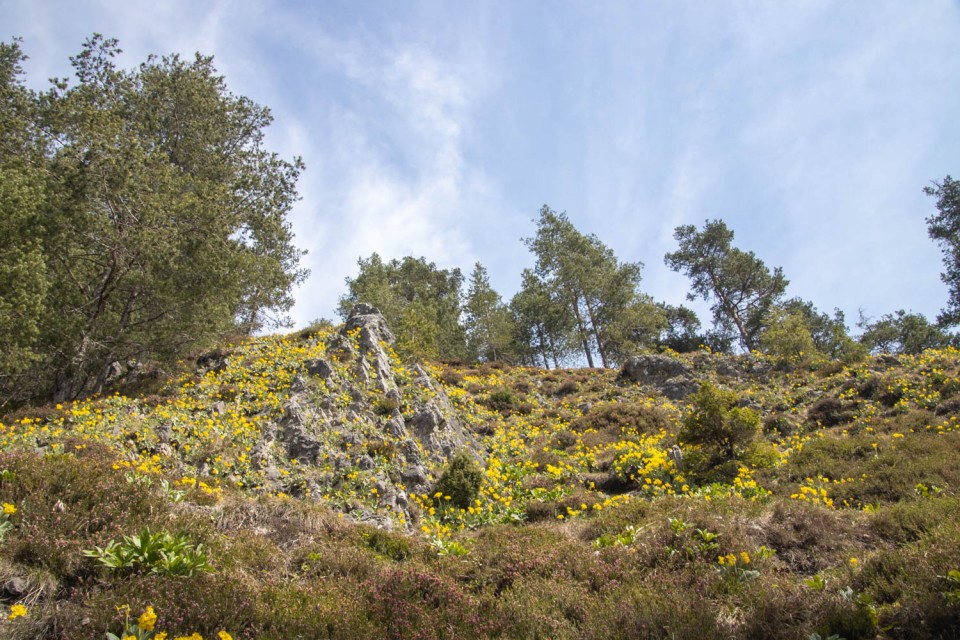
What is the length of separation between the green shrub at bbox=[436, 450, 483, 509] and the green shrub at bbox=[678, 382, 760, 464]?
18.3 feet

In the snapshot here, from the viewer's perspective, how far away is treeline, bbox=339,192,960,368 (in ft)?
118

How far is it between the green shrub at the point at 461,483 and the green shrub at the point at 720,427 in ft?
18.3

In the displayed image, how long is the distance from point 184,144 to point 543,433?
1774 centimetres

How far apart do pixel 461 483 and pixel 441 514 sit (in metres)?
0.83

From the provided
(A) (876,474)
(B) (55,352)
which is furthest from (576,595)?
(B) (55,352)

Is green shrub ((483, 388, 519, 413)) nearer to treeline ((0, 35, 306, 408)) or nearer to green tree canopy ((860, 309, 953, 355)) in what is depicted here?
treeline ((0, 35, 306, 408))

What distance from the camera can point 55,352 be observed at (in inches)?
489

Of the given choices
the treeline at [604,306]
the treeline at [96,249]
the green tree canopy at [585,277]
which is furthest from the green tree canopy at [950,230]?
the treeline at [96,249]

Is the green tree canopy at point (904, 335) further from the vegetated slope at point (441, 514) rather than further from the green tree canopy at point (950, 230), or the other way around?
the vegetated slope at point (441, 514)

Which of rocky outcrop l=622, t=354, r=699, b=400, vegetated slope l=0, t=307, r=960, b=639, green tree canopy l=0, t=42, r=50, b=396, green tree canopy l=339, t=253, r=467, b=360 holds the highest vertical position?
green tree canopy l=339, t=253, r=467, b=360

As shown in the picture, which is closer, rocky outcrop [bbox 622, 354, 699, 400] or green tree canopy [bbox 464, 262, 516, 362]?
rocky outcrop [bbox 622, 354, 699, 400]

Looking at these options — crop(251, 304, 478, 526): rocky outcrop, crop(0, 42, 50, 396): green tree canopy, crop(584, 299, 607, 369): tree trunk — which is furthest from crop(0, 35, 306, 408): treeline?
crop(584, 299, 607, 369): tree trunk

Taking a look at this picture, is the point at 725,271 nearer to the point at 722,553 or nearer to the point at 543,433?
the point at 543,433

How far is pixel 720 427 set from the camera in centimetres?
1202
